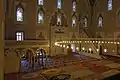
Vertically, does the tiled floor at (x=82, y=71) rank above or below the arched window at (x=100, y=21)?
below

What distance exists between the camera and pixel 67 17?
56.1ft

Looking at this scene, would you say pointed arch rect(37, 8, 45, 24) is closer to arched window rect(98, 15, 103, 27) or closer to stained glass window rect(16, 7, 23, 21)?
stained glass window rect(16, 7, 23, 21)

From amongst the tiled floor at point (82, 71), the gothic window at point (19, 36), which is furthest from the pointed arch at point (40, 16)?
the tiled floor at point (82, 71)

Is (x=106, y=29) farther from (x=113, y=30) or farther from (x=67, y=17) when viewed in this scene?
(x=67, y=17)

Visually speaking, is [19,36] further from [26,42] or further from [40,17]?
[40,17]

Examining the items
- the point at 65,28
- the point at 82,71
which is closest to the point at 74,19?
the point at 65,28

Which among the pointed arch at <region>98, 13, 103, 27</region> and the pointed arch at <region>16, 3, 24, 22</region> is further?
the pointed arch at <region>98, 13, 103, 27</region>

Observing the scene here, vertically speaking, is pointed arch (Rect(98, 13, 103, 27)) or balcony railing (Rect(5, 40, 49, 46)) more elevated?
pointed arch (Rect(98, 13, 103, 27))

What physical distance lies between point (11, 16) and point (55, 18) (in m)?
4.76

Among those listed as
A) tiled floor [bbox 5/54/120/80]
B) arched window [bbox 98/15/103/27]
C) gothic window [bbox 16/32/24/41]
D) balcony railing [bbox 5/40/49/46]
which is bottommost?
tiled floor [bbox 5/54/120/80]

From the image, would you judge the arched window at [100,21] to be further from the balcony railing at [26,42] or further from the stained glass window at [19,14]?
the stained glass window at [19,14]

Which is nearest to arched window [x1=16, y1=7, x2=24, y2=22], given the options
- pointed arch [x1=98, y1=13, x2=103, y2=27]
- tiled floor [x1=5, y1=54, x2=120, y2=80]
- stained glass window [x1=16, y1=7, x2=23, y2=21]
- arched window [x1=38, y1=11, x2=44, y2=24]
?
stained glass window [x1=16, y1=7, x2=23, y2=21]

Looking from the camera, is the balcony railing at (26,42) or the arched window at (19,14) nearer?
the balcony railing at (26,42)

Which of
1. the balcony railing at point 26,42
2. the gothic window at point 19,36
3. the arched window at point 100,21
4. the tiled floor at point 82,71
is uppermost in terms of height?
the arched window at point 100,21
